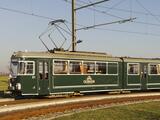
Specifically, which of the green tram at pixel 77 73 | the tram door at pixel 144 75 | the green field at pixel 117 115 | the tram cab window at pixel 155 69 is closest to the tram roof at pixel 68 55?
the green tram at pixel 77 73

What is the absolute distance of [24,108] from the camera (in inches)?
712

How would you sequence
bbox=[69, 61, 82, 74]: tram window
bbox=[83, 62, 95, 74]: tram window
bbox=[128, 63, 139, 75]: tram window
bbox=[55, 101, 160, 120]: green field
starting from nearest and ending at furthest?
bbox=[55, 101, 160, 120]: green field
bbox=[69, 61, 82, 74]: tram window
bbox=[83, 62, 95, 74]: tram window
bbox=[128, 63, 139, 75]: tram window

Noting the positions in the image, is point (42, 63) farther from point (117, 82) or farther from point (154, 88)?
point (154, 88)

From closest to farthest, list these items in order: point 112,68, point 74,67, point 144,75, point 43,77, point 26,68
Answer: point 26,68, point 43,77, point 74,67, point 112,68, point 144,75

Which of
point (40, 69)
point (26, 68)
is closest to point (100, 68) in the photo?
point (40, 69)

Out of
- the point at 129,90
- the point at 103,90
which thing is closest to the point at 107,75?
the point at 103,90

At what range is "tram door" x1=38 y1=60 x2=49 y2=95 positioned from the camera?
22766 millimetres

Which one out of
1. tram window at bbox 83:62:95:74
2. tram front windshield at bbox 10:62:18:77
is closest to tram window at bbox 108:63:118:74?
tram window at bbox 83:62:95:74

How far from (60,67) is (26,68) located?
249 cm

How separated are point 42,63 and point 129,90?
9908 millimetres

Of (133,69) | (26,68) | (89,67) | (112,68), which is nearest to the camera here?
(26,68)

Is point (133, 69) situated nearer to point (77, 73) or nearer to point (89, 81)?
point (89, 81)

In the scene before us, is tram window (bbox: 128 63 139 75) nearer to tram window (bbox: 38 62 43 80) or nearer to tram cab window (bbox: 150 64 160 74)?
tram cab window (bbox: 150 64 160 74)

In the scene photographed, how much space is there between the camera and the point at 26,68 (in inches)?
879
